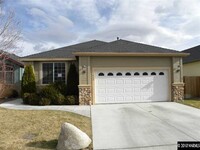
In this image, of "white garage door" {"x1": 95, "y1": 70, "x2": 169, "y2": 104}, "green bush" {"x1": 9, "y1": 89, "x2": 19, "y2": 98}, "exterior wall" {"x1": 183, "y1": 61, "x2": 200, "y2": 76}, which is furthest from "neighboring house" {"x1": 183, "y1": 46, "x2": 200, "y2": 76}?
"green bush" {"x1": 9, "y1": 89, "x2": 19, "y2": 98}

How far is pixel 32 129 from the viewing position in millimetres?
8734

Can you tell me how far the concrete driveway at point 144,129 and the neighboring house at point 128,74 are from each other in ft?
12.4

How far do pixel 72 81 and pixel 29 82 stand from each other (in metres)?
3.42

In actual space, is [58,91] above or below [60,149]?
above

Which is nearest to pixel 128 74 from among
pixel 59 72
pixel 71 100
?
pixel 71 100

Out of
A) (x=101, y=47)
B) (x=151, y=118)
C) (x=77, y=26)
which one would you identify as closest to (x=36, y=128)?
(x=151, y=118)

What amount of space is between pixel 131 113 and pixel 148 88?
487 cm

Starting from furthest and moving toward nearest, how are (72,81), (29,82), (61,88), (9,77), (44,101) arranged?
1. (9,77)
2. (29,82)
3. (72,81)
4. (61,88)
5. (44,101)

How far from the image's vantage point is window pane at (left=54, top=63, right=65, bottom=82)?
61.3 feet

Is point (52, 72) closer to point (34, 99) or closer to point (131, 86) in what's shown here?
point (34, 99)

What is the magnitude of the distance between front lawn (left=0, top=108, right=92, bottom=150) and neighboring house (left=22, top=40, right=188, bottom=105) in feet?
17.0

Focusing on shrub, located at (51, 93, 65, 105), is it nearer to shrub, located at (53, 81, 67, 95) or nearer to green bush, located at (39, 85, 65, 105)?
green bush, located at (39, 85, 65, 105)

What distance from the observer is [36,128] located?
8844 mm

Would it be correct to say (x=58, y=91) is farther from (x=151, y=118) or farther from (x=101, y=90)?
(x=151, y=118)
